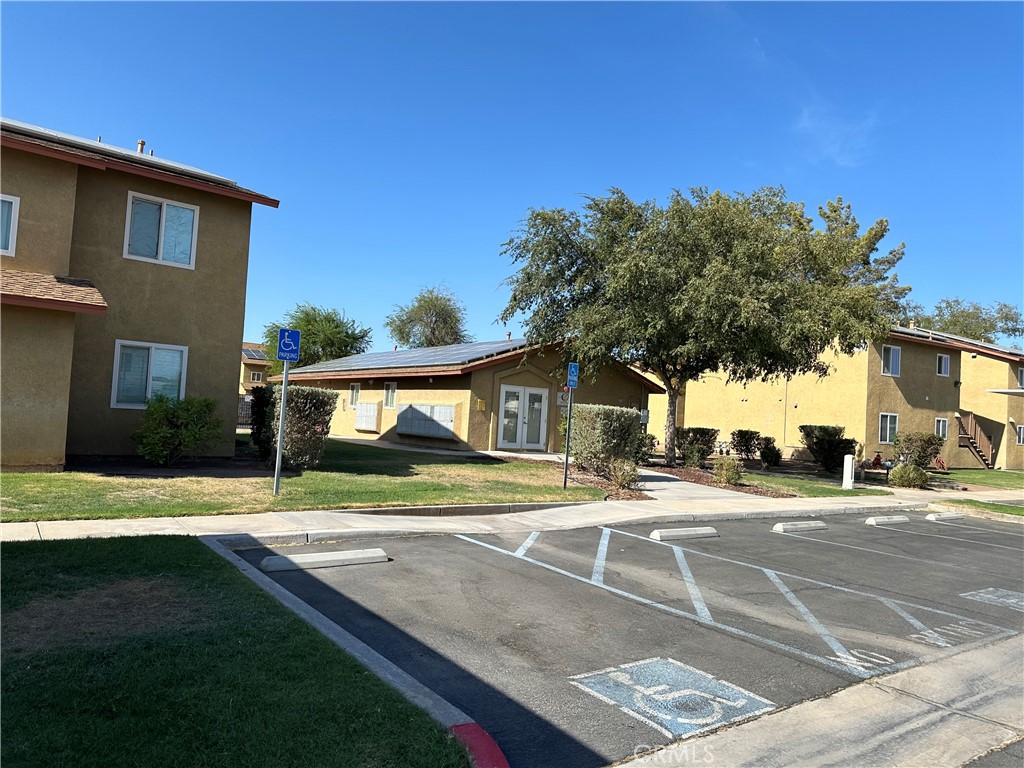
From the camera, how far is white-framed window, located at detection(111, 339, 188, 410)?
15.0 meters

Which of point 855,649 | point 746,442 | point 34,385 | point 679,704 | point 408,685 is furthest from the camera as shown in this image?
point 746,442

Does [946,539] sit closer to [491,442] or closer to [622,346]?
[622,346]

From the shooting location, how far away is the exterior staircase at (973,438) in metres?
36.4

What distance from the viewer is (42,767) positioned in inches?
121

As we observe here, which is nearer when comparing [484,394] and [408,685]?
[408,685]

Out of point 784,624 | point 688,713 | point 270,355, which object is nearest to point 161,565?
point 688,713

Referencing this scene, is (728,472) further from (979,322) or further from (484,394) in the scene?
(979,322)

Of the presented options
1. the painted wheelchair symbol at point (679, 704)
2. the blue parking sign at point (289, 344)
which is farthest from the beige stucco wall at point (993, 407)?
the painted wheelchair symbol at point (679, 704)

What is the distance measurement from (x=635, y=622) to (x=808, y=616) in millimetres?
1854

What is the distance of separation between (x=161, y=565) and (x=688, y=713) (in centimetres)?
493

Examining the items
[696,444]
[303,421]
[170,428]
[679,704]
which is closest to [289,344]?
[303,421]

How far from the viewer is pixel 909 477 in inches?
885

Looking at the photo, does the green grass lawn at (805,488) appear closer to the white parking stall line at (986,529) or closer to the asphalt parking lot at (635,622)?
the white parking stall line at (986,529)

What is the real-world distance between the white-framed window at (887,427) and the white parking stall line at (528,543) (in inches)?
1042
